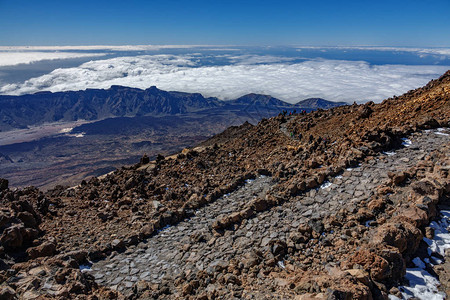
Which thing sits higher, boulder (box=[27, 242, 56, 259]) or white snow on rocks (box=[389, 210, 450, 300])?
white snow on rocks (box=[389, 210, 450, 300])

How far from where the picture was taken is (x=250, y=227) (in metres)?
9.07

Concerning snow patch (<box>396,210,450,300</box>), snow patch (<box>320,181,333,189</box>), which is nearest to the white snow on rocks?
snow patch (<box>396,210,450,300</box>)

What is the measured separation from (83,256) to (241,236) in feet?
18.4

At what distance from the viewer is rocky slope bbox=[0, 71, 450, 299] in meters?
Result: 6.09

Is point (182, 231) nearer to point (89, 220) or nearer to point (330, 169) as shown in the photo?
point (89, 220)

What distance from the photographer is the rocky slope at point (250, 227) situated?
20.0 ft

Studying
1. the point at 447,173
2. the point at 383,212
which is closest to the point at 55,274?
the point at 383,212

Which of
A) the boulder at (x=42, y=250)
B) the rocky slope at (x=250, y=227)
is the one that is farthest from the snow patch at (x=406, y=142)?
the boulder at (x=42, y=250)

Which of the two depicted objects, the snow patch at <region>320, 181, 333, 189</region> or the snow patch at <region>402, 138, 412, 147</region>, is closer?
the snow patch at <region>320, 181, 333, 189</region>

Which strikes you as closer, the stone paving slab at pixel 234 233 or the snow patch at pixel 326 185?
the stone paving slab at pixel 234 233

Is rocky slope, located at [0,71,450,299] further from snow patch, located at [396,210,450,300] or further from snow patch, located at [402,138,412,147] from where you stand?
snow patch, located at [396,210,450,300]

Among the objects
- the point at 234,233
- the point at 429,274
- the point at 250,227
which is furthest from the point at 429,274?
the point at 234,233

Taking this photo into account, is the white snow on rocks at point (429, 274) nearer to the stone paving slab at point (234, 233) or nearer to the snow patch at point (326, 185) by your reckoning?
the stone paving slab at point (234, 233)

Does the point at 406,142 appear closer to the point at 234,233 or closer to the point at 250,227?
the point at 250,227
